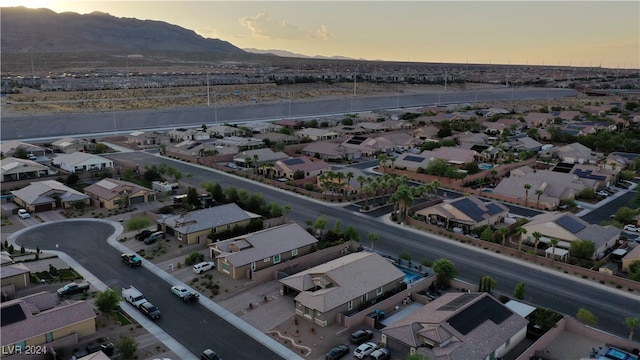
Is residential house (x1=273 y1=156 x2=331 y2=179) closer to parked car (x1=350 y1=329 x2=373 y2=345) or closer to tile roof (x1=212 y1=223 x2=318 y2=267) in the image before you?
tile roof (x1=212 y1=223 x2=318 y2=267)

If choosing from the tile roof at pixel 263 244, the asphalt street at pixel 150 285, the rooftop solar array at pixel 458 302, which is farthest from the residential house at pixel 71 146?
the rooftop solar array at pixel 458 302

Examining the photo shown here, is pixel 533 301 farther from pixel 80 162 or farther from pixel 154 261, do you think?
pixel 80 162

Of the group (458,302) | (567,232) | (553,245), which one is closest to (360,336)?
(458,302)

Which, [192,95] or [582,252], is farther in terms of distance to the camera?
[192,95]

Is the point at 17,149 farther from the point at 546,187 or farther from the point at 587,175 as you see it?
the point at 587,175

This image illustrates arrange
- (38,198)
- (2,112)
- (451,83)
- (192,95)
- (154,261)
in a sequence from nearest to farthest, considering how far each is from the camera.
Result: 1. (154,261)
2. (38,198)
3. (2,112)
4. (192,95)
5. (451,83)

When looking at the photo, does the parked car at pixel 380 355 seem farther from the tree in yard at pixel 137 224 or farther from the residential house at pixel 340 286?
the tree in yard at pixel 137 224

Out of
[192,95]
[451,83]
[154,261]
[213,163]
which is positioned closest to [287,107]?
[192,95]
